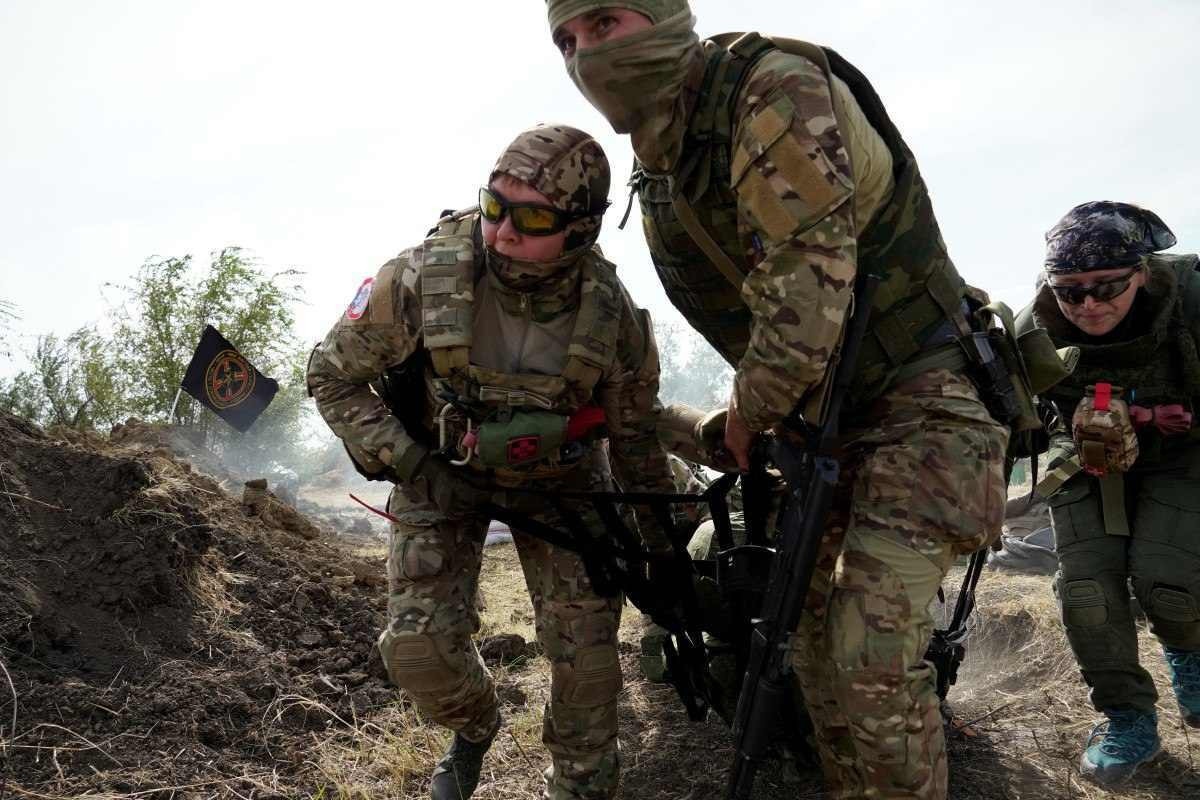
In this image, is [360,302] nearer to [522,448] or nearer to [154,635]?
[522,448]

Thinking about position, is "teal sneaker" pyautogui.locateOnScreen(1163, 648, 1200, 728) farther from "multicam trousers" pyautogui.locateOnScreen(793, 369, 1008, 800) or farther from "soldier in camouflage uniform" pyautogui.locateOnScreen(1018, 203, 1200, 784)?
"multicam trousers" pyautogui.locateOnScreen(793, 369, 1008, 800)

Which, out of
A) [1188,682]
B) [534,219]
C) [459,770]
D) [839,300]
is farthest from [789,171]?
[1188,682]

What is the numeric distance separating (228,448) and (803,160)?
1401 centimetres

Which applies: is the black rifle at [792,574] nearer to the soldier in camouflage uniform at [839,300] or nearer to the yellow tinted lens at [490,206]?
the soldier in camouflage uniform at [839,300]

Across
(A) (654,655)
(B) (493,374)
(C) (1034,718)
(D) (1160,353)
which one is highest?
(D) (1160,353)

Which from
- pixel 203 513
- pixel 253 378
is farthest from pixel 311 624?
pixel 253 378

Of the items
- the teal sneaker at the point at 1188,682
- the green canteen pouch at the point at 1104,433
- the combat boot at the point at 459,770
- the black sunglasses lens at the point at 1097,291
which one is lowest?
the combat boot at the point at 459,770

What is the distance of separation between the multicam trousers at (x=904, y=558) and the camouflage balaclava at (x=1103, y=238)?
52.9 inches

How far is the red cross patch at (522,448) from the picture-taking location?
11.0 feet

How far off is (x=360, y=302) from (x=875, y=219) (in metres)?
1.78

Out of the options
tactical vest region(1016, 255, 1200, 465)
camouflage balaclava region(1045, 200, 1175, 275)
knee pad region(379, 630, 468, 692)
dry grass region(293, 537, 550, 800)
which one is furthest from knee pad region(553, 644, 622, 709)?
camouflage balaclava region(1045, 200, 1175, 275)

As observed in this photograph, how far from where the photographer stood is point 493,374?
11.2 ft

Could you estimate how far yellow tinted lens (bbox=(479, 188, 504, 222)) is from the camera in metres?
3.38

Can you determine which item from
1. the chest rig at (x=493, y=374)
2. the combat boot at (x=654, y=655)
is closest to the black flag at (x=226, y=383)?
the combat boot at (x=654, y=655)
